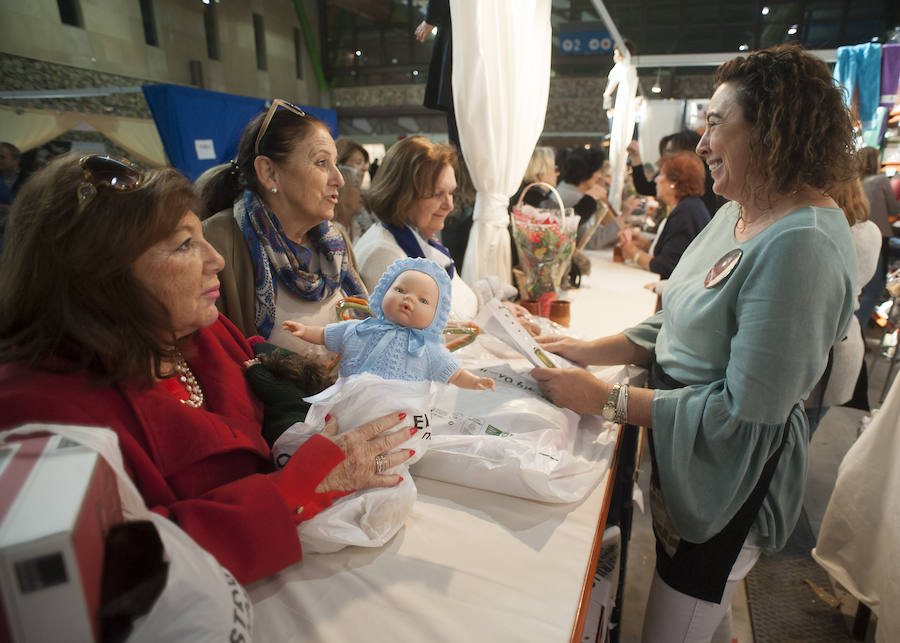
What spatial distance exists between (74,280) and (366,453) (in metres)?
0.68

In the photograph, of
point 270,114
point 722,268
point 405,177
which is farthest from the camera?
point 405,177

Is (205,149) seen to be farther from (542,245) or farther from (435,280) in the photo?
(435,280)

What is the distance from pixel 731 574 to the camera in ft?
4.78

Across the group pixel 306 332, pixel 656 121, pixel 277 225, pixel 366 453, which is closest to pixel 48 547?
pixel 366 453

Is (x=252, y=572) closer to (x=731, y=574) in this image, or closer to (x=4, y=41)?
(x=731, y=574)

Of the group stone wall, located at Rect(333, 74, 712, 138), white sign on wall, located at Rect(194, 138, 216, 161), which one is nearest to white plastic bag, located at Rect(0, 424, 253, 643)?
white sign on wall, located at Rect(194, 138, 216, 161)

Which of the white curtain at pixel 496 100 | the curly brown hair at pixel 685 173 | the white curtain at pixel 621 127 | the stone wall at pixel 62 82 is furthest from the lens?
the white curtain at pixel 621 127

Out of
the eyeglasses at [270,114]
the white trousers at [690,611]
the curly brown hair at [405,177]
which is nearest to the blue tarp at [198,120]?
the curly brown hair at [405,177]

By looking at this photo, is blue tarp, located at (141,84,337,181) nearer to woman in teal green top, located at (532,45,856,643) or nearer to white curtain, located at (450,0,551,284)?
white curtain, located at (450,0,551,284)

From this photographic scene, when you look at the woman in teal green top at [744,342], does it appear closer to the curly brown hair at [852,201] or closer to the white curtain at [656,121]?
the curly brown hair at [852,201]

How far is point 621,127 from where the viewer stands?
6949mm

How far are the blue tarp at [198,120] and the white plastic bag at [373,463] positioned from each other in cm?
256

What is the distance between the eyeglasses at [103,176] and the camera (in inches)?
36.4

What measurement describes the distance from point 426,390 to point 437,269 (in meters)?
0.36
